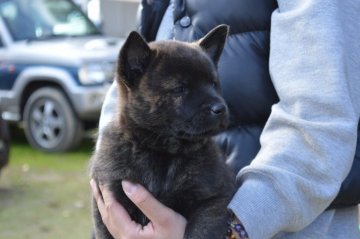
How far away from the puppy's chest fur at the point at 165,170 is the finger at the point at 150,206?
2.7 inches

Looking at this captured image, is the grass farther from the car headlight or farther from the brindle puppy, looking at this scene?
the brindle puppy

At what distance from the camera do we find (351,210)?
2.23m

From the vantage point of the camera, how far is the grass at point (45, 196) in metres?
6.20

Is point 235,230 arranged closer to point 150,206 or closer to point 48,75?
point 150,206

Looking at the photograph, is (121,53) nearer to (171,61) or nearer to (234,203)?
(171,61)

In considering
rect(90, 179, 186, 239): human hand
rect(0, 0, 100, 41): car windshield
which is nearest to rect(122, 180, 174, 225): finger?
rect(90, 179, 186, 239): human hand

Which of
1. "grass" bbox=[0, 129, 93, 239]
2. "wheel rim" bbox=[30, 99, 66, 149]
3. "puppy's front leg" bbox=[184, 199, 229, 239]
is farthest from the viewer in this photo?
"wheel rim" bbox=[30, 99, 66, 149]

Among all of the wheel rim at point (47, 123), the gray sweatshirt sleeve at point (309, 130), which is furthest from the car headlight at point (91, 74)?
the gray sweatshirt sleeve at point (309, 130)

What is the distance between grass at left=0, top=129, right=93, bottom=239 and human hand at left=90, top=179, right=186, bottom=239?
384 centimetres

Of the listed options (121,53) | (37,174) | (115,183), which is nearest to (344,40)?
(121,53)

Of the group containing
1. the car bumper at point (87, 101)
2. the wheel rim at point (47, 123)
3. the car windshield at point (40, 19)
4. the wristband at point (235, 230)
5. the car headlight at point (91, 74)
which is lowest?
the wheel rim at point (47, 123)

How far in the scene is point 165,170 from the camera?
224cm

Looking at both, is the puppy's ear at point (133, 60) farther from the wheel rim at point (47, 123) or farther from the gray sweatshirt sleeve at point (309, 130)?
the wheel rim at point (47, 123)

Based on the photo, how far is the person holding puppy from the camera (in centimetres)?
201
